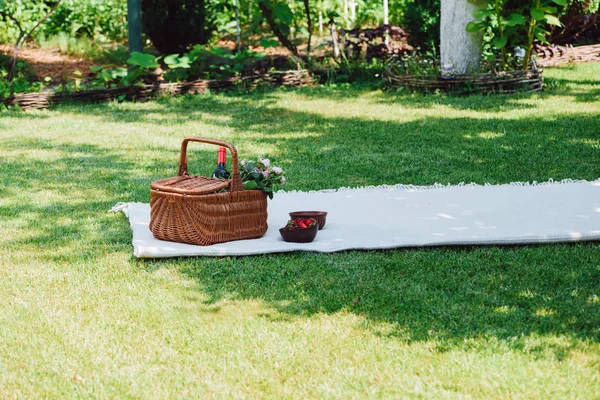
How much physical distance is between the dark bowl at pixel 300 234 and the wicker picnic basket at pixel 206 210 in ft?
0.64

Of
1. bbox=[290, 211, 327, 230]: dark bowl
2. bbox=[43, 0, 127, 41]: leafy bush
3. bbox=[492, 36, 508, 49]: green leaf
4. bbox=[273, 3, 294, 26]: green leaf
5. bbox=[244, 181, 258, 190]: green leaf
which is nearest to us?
bbox=[244, 181, 258, 190]: green leaf

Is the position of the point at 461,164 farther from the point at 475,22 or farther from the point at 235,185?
the point at 475,22

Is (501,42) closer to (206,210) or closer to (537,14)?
(537,14)

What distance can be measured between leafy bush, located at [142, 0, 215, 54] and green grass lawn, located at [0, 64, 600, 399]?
4.50m

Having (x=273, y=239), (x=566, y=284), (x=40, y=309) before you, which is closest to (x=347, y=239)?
(x=273, y=239)

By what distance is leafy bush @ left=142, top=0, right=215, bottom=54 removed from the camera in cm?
1098

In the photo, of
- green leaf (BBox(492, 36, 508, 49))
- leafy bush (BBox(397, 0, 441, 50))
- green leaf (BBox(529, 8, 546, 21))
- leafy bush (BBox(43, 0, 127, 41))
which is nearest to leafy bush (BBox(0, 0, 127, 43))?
leafy bush (BBox(43, 0, 127, 41))

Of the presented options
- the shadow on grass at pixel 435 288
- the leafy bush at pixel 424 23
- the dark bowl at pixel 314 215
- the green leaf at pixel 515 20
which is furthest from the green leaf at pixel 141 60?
the shadow on grass at pixel 435 288

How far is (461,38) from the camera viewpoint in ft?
30.6

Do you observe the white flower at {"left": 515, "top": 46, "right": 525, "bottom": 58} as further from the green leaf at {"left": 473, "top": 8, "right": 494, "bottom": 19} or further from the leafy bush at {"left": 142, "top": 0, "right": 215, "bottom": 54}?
the leafy bush at {"left": 142, "top": 0, "right": 215, "bottom": 54}

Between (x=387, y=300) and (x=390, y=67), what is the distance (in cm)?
650

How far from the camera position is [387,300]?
12.0ft

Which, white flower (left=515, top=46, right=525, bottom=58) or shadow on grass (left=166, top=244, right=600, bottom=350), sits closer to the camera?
shadow on grass (left=166, top=244, right=600, bottom=350)

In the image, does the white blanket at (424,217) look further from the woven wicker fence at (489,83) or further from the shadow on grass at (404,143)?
the woven wicker fence at (489,83)
